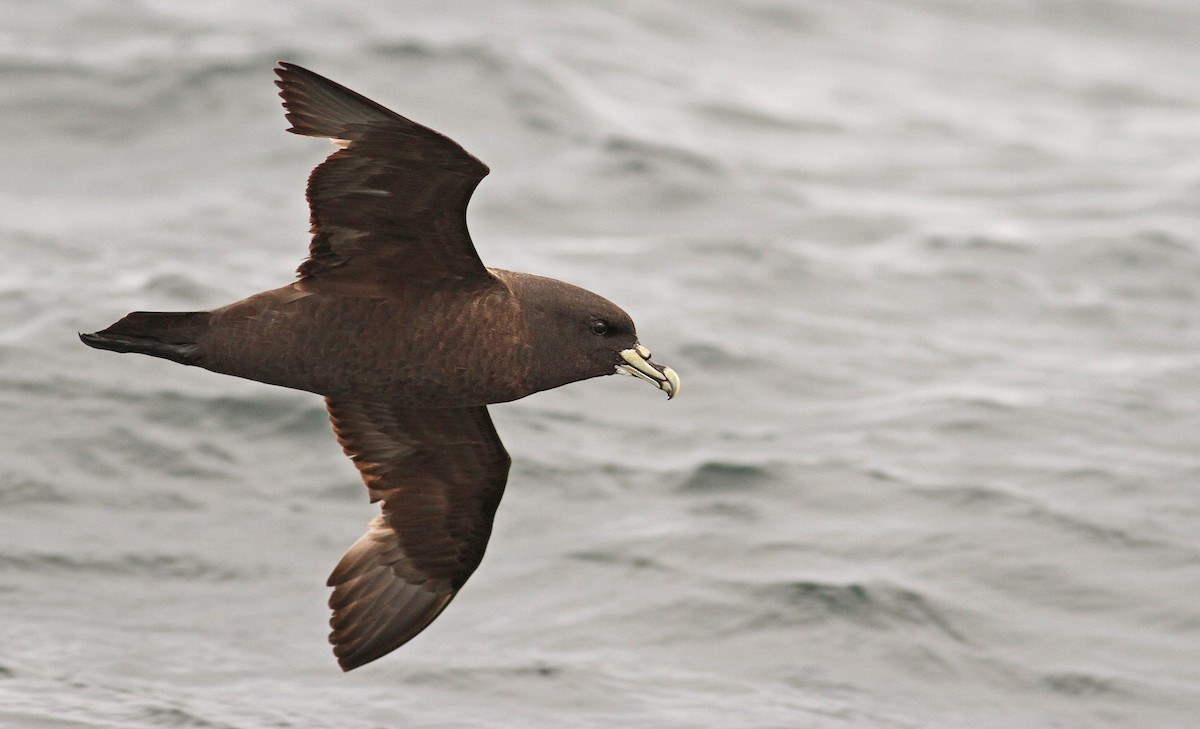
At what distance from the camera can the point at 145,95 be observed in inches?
685

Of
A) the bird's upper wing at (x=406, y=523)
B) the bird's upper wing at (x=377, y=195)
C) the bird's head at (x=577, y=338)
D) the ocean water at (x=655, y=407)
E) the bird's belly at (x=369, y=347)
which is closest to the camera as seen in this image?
the bird's upper wing at (x=377, y=195)

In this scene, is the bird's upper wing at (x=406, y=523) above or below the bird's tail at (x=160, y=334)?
below

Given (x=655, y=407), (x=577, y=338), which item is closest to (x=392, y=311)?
(x=577, y=338)

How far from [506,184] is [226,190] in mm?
2641

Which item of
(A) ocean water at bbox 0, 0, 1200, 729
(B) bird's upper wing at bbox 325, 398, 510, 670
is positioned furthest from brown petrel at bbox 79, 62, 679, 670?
(A) ocean water at bbox 0, 0, 1200, 729

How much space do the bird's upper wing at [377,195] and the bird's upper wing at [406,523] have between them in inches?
49.6

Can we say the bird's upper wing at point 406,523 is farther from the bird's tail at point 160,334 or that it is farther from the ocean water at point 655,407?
the bird's tail at point 160,334

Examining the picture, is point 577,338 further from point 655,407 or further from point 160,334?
point 655,407

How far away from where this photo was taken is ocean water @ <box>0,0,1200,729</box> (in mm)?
10469

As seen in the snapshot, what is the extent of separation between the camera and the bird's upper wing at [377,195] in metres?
7.14

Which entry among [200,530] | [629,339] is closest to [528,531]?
[200,530]

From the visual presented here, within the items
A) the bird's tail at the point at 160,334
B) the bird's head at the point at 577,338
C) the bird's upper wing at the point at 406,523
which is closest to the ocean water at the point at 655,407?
the bird's upper wing at the point at 406,523

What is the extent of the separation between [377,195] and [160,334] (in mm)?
1071

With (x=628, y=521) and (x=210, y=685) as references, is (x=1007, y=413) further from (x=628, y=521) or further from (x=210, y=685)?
(x=210, y=685)
